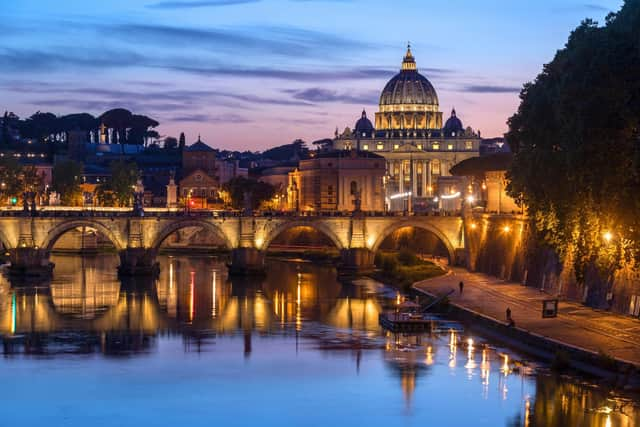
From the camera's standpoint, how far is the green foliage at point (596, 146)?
3619 centimetres

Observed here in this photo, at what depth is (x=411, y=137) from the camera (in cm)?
15950

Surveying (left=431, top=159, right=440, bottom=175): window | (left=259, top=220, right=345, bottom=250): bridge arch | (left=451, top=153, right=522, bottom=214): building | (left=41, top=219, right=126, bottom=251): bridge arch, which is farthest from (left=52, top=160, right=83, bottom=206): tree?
(left=431, top=159, right=440, bottom=175): window

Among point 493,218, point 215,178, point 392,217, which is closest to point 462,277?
point 493,218

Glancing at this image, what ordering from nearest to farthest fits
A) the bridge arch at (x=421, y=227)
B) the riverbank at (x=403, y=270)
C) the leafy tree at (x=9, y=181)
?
1. the riverbank at (x=403, y=270)
2. the bridge arch at (x=421, y=227)
3. the leafy tree at (x=9, y=181)

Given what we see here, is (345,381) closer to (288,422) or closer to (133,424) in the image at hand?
(288,422)

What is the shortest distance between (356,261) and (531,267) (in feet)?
55.2

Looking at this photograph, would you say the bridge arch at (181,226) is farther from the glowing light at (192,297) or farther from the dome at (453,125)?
the dome at (453,125)

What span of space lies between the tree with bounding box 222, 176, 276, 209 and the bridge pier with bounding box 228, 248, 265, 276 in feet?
112

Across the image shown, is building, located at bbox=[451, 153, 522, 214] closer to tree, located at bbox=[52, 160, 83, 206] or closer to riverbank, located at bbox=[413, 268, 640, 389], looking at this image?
riverbank, located at bbox=[413, 268, 640, 389]

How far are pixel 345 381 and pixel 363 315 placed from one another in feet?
48.3

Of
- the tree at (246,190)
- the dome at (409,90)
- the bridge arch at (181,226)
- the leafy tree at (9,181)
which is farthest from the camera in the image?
the dome at (409,90)

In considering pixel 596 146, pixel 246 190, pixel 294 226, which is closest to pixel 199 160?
pixel 246 190

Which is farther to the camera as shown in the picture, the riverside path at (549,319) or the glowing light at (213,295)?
the glowing light at (213,295)

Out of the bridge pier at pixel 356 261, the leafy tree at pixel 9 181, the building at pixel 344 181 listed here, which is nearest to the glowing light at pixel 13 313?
the bridge pier at pixel 356 261
